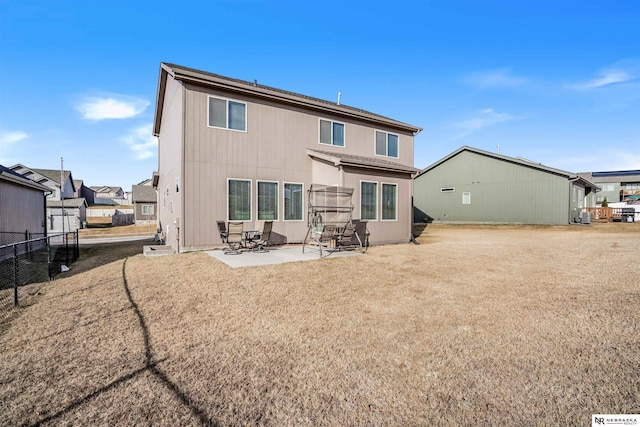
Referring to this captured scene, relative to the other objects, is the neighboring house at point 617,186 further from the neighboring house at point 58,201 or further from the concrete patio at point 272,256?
the neighboring house at point 58,201

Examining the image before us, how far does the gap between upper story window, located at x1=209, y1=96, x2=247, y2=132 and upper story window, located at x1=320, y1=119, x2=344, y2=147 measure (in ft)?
11.5

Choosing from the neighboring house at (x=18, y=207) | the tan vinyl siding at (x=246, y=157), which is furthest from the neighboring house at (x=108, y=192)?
the tan vinyl siding at (x=246, y=157)

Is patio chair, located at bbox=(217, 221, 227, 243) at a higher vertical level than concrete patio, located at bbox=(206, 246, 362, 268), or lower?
higher

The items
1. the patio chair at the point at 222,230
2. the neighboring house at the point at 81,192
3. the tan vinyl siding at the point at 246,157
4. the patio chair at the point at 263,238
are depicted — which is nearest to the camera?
the patio chair at the point at 222,230

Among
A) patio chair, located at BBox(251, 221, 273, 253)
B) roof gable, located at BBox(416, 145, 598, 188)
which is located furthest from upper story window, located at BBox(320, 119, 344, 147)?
roof gable, located at BBox(416, 145, 598, 188)

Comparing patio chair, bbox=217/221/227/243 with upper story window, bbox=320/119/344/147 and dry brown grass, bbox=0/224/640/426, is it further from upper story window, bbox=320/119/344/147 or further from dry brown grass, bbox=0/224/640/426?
upper story window, bbox=320/119/344/147

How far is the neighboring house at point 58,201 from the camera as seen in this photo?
97.0 feet

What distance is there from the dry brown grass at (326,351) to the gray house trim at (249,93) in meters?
6.86

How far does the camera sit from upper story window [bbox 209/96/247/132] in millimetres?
10154

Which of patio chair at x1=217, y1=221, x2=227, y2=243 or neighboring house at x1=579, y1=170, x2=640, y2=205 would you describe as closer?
patio chair at x1=217, y1=221, x2=227, y2=243

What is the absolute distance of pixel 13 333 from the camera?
3832mm

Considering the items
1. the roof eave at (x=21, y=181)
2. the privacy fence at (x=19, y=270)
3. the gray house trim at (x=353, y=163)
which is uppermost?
the gray house trim at (x=353, y=163)

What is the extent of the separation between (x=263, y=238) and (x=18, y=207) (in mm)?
10574

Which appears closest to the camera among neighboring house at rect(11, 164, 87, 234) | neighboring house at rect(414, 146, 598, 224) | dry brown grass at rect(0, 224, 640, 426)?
dry brown grass at rect(0, 224, 640, 426)
